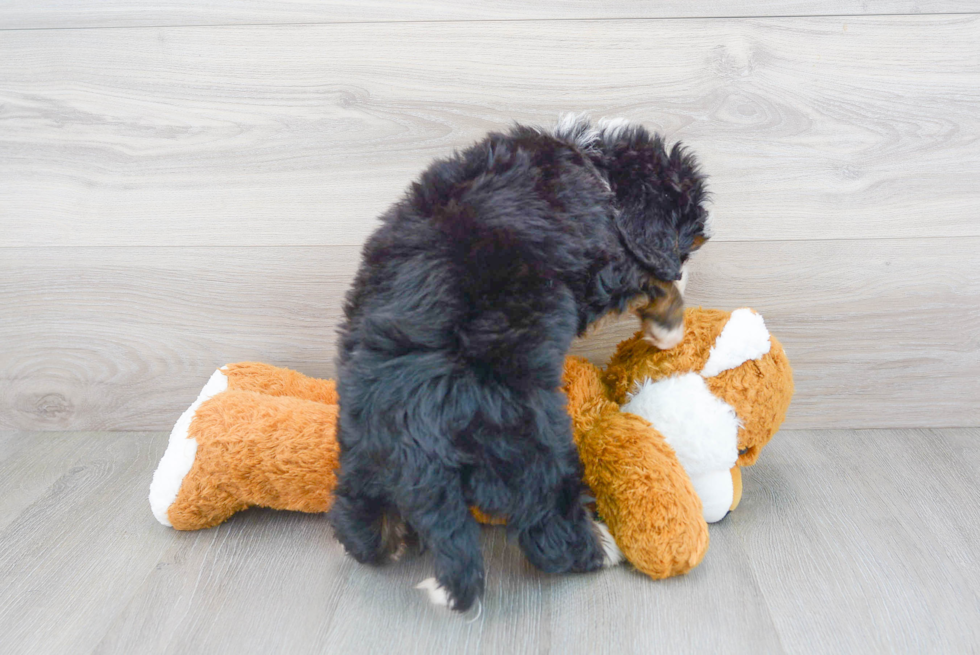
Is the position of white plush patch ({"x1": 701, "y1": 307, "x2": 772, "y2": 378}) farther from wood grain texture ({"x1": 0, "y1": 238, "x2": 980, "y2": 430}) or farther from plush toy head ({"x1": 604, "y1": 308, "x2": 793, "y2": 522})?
wood grain texture ({"x1": 0, "y1": 238, "x2": 980, "y2": 430})

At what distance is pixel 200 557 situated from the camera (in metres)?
0.92

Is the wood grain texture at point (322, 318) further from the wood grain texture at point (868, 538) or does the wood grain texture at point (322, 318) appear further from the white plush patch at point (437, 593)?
the white plush patch at point (437, 593)

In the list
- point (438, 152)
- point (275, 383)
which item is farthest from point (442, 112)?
point (275, 383)

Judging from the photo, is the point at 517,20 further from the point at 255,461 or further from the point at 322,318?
the point at 255,461

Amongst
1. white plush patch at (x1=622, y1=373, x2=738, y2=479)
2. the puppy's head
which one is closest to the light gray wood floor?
white plush patch at (x1=622, y1=373, x2=738, y2=479)

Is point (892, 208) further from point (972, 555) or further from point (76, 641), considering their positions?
point (76, 641)

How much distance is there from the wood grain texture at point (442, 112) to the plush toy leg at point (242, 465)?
316mm

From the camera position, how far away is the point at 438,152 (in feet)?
3.53

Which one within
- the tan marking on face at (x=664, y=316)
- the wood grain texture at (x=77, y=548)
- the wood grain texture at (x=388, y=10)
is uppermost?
the wood grain texture at (x=388, y=10)

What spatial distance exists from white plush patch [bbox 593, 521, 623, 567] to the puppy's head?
0.28 m

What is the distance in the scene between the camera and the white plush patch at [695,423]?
0.91 m

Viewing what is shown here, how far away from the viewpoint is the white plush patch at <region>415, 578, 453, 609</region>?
30.0 inches

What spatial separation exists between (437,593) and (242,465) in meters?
0.33

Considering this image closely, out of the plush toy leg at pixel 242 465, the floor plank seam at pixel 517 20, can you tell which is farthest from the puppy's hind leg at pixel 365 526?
the floor plank seam at pixel 517 20
